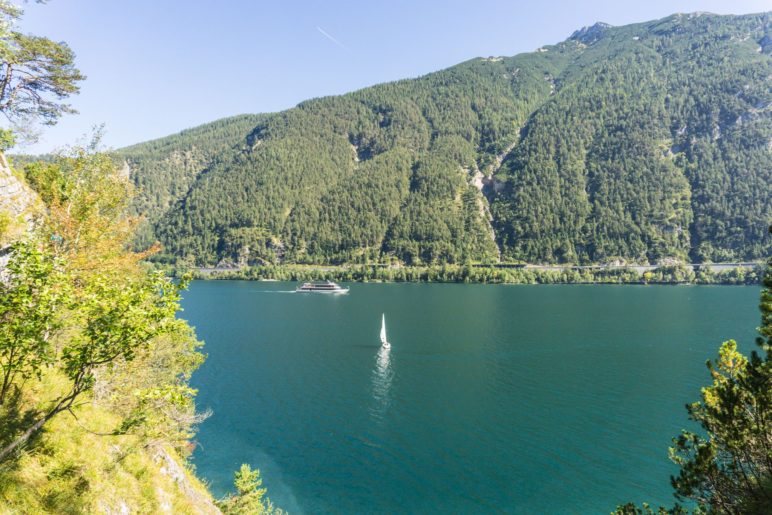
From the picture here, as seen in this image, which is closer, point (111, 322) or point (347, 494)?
point (111, 322)

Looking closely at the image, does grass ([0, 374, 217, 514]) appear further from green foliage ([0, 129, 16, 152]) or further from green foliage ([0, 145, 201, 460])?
green foliage ([0, 129, 16, 152])

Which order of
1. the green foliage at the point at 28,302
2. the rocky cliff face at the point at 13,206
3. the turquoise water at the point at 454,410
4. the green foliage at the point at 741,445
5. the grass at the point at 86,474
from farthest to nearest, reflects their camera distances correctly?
the turquoise water at the point at 454,410, the rocky cliff face at the point at 13,206, the green foliage at the point at 741,445, the grass at the point at 86,474, the green foliage at the point at 28,302

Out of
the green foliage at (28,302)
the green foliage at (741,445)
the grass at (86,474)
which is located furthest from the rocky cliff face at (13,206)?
the green foliage at (741,445)

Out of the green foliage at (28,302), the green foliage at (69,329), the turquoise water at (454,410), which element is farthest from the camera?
the turquoise water at (454,410)

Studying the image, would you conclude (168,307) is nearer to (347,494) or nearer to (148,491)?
(148,491)

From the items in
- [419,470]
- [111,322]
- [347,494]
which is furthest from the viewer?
[419,470]

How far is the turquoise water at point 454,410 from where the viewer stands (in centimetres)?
3472

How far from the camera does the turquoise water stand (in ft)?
114

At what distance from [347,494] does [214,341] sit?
224 ft

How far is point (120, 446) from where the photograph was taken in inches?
587

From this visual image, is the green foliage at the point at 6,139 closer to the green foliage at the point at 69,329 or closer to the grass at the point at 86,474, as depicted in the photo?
the green foliage at the point at 69,329

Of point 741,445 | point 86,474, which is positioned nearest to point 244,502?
point 86,474

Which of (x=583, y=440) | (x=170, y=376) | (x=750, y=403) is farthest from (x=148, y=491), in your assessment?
(x=583, y=440)

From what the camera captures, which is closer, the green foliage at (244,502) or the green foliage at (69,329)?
the green foliage at (69,329)
